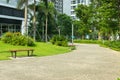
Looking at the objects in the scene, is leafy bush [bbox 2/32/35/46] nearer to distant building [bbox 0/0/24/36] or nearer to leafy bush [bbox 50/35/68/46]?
leafy bush [bbox 50/35/68/46]

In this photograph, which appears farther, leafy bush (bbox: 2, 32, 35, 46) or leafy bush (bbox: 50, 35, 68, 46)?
leafy bush (bbox: 50, 35, 68, 46)

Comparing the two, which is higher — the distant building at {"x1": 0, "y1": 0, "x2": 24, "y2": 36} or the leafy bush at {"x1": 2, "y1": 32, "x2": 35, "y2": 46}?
the distant building at {"x1": 0, "y1": 0, "x2": 24, "y2": 36}

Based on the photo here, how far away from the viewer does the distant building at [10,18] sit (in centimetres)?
6395

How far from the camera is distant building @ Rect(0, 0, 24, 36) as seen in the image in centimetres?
6395

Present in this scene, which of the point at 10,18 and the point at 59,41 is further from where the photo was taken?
the point at 10,18

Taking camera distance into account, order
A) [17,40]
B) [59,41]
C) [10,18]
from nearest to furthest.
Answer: [17,40], [59,41], [10,18]

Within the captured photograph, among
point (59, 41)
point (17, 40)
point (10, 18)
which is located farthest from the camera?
point (10, 18)

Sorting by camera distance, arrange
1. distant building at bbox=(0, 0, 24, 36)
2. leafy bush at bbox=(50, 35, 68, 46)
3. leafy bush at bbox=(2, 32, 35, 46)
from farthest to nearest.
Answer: distant building at bbox=(0, 0, 24, 36)
leafy bush at bbox=(50, 35, 68, 46)
leafy bush at bbox=(2, 32, 35, 46)

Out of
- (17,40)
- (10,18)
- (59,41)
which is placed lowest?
(59,41)

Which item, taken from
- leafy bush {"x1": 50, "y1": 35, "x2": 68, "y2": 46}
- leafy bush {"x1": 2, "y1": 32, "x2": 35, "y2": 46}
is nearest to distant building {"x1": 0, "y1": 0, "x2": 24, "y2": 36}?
leafy bush {"x1": 50, "y1": 35, "x2": 68, "y2": 46}

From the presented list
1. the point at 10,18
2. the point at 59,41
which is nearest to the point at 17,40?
the point at 59,41

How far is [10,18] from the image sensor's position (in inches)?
2601

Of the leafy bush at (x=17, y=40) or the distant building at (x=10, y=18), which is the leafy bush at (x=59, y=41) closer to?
the leafy bush at (x=17, y=40)

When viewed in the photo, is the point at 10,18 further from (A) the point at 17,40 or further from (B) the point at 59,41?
(A) the point at 17,40
